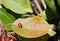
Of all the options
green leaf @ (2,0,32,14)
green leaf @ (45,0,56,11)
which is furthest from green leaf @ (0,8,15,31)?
green leaf @ (45,0,56,11)

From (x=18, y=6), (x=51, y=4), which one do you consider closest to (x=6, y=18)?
(x=18, y=6)

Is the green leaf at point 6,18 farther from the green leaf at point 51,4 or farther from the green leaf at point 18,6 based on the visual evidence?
the green leaf at point 51,4

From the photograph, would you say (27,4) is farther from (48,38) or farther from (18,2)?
(48,38)

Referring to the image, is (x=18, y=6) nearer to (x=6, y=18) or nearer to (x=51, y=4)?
(x=6, y=18)

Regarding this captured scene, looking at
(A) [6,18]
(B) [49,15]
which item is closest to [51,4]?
(B) [49,15]

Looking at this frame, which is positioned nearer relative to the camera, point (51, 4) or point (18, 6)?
point (18, 6)

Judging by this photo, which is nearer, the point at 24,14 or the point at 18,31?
the point at 18,31

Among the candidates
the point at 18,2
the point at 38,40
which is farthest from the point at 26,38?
the point at 18,2
